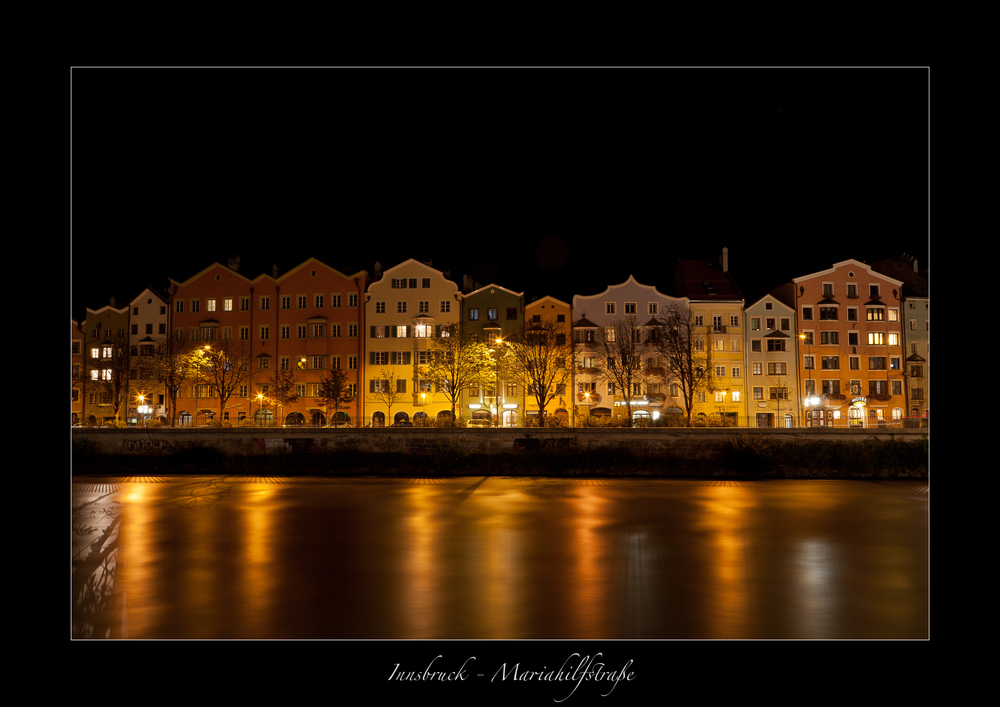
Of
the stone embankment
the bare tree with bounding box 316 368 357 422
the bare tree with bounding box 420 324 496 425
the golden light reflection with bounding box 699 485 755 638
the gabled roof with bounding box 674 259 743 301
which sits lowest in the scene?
the golden light reflection with bounding box 699 485 755 638

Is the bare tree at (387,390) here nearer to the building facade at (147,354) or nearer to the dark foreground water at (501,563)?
the building facade at (147,354)

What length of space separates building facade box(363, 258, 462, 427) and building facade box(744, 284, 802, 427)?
2110cm

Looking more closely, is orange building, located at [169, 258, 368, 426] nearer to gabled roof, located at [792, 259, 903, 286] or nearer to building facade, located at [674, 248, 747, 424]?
building facade, located at [674, 248, 747, 424]

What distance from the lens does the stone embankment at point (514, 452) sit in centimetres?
3309

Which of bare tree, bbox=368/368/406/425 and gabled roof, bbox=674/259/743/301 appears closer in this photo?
bare tree, bbox=368/368/406/425

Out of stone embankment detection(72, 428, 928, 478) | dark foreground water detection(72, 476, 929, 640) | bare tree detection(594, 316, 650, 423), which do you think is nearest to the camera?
dark foreground water detection(72, 476, 929, 640)

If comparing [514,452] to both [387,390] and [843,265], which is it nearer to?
[387,390]

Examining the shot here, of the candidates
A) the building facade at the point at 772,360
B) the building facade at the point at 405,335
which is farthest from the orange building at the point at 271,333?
the building facade at the point at 772,360

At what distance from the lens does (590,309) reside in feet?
177

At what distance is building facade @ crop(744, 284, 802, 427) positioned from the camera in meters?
A: 52.6

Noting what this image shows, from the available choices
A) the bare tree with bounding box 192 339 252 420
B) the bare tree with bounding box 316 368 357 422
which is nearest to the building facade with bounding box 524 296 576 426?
the bare tree with bounding box 316 368 357 422

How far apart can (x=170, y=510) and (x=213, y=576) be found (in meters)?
9.70

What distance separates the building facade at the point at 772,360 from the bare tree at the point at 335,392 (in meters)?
27.9

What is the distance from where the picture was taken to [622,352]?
48219mm
